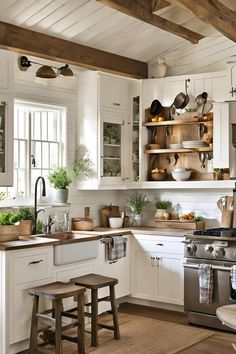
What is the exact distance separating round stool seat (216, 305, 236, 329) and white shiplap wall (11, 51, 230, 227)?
317 centimetres

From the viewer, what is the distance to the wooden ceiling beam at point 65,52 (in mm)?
5234

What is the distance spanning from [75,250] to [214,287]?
142 centimetres

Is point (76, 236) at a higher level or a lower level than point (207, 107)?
lower

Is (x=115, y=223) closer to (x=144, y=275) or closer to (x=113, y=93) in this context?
(x=144, y=275)

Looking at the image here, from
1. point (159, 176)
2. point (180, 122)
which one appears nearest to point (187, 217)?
point (159, 176)

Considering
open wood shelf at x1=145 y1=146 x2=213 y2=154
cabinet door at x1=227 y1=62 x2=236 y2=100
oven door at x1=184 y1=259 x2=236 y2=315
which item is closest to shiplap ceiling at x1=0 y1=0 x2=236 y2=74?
cabinet door at x1=227 y1=62 x2=236 y2=100

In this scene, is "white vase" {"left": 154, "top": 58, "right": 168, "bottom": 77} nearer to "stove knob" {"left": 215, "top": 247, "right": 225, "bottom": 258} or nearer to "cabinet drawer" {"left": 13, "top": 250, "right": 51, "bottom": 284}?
"stove knob" {"left": 215, "top": 247, "right": 225, "bottom": 258}

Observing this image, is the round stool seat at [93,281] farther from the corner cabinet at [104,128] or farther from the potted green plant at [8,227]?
the corner cabinet at [104,128]

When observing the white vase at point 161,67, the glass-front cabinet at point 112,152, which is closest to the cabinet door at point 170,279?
the glass-front cabinet at point 112,152

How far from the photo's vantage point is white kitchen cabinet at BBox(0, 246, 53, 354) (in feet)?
14.9

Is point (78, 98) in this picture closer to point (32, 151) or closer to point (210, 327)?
point (32, 151)

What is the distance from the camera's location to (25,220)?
17.8ft

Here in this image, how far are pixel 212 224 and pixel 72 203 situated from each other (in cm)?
168

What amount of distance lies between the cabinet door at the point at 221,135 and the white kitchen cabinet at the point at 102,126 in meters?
1.21
